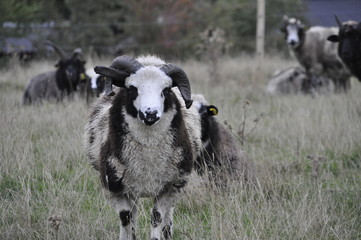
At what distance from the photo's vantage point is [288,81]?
14344 millimetres

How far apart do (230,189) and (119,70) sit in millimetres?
1824

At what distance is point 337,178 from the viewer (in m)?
6.32

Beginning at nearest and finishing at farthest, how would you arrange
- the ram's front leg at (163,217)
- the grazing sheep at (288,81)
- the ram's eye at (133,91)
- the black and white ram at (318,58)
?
the ram's eye at (133,91)
the ram's front leg at (163,217)
the black and white ram at (318,58)
the grazing sheep at (288,81)

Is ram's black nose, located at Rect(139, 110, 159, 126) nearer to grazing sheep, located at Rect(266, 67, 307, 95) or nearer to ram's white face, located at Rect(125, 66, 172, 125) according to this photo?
ram's white face, located at Rect(125, 66, 172, 125)

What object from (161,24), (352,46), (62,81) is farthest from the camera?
(161,24)

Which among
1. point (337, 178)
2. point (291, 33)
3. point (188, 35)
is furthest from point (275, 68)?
point (337, 178)

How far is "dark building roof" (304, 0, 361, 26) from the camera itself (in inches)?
831

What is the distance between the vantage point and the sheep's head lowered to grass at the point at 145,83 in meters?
3.95

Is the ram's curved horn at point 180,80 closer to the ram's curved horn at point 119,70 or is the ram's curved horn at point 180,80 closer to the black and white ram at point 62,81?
the ram's curved horn at point 119,70

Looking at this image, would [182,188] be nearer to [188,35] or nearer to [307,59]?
[307,59]

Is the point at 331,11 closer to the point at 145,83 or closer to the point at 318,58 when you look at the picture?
the point at 318,58

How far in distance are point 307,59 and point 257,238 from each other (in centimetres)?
1064

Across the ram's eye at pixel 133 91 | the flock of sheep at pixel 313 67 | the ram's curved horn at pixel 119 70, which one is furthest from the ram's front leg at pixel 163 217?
the flock of sheep at pixel 313 67

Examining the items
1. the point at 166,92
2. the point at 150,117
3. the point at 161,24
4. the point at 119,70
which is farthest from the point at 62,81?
the point at 161,24
